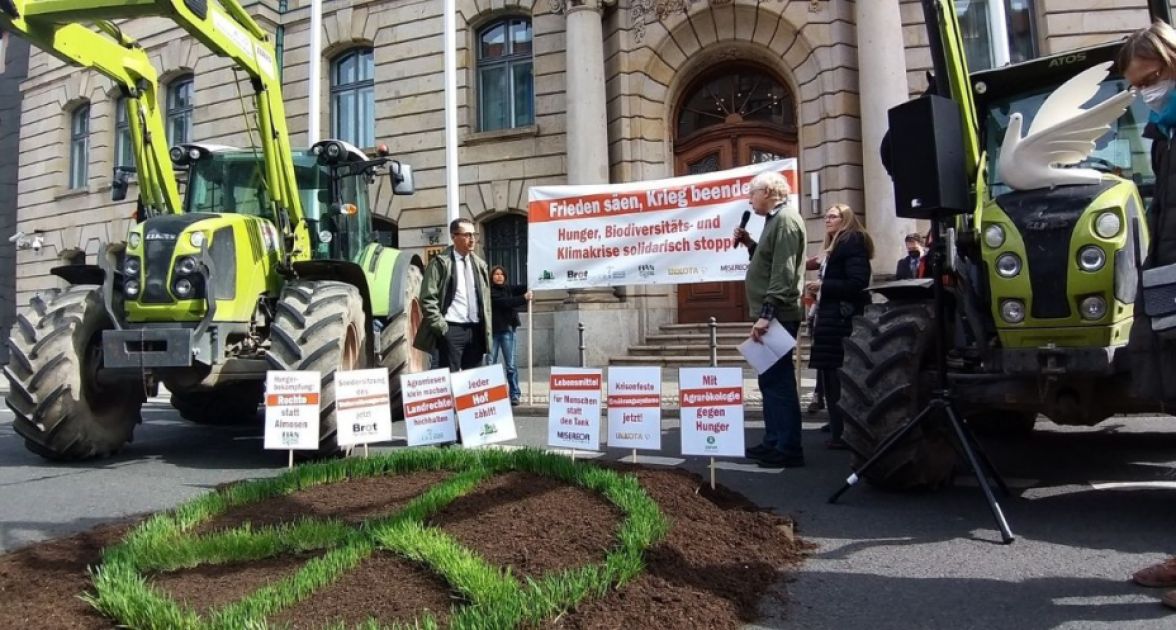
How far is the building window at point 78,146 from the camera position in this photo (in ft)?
73.0

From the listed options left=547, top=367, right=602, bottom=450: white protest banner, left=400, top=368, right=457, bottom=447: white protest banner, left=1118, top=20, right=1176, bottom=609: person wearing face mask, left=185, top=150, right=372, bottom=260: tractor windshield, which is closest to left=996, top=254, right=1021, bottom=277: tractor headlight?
left=1118, top=20, right=1176, bottom=609: person wearing face mask

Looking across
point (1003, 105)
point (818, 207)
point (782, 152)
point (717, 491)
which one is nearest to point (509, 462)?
point (717, 491)

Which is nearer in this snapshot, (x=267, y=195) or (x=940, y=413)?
(x=940, y=413)

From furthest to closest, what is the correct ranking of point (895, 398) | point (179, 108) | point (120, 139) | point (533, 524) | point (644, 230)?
point (120, 139)
point (179, 108)
point (644, 230)
point (895, 398)
point (533, 524)

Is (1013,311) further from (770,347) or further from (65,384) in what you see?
(65,384)

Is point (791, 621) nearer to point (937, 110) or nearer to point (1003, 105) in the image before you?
point (937, 110)

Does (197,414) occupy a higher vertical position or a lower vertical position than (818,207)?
lower

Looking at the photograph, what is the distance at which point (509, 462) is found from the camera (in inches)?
179

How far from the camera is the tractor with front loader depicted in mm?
5551

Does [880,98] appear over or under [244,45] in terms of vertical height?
over

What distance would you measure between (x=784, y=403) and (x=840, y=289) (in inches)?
43.9

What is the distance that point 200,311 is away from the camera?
5.76 metres

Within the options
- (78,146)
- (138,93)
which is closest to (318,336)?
(138,93)

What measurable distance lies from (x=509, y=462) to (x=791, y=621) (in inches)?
87.2
